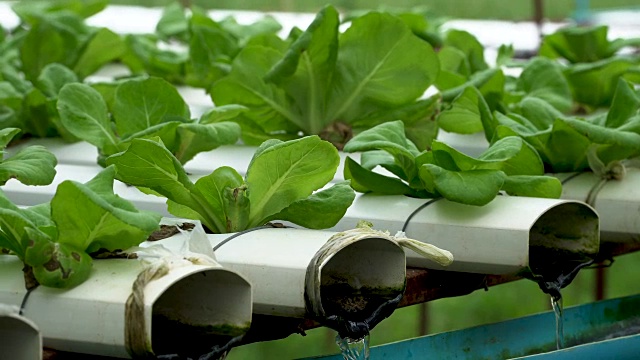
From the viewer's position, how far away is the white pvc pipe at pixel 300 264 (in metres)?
1.01

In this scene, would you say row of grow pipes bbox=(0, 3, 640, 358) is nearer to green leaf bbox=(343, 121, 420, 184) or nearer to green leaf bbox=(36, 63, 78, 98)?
green leaf bbox=(343, 121, 420, 184)

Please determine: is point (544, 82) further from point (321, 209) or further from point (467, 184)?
point (321, 209)

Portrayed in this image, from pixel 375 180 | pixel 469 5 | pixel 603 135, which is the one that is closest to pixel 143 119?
pixel 375 180

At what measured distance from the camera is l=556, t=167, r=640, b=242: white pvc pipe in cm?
133

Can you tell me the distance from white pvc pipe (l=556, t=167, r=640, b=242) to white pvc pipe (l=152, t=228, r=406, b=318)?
38 cm

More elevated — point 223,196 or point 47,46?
point 223,196

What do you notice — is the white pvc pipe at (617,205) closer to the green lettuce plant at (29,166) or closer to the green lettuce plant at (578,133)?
the green lettuce plant at (578,133)

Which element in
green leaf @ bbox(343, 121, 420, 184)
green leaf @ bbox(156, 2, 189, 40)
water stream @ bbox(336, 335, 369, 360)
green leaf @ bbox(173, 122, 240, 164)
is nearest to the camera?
water stream @ bbox(336, 335, 369, 360)

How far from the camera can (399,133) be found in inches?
50.6

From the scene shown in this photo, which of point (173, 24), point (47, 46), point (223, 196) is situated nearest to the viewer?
point (223, 196)

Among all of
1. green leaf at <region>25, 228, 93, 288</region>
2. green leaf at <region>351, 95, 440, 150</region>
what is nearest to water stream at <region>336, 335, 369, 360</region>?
green leaf at <region>25, 228, 93, 288</region>

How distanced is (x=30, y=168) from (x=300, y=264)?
11.8 inches

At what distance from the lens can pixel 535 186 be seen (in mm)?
1271

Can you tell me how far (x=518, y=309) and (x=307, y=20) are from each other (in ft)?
5.96
